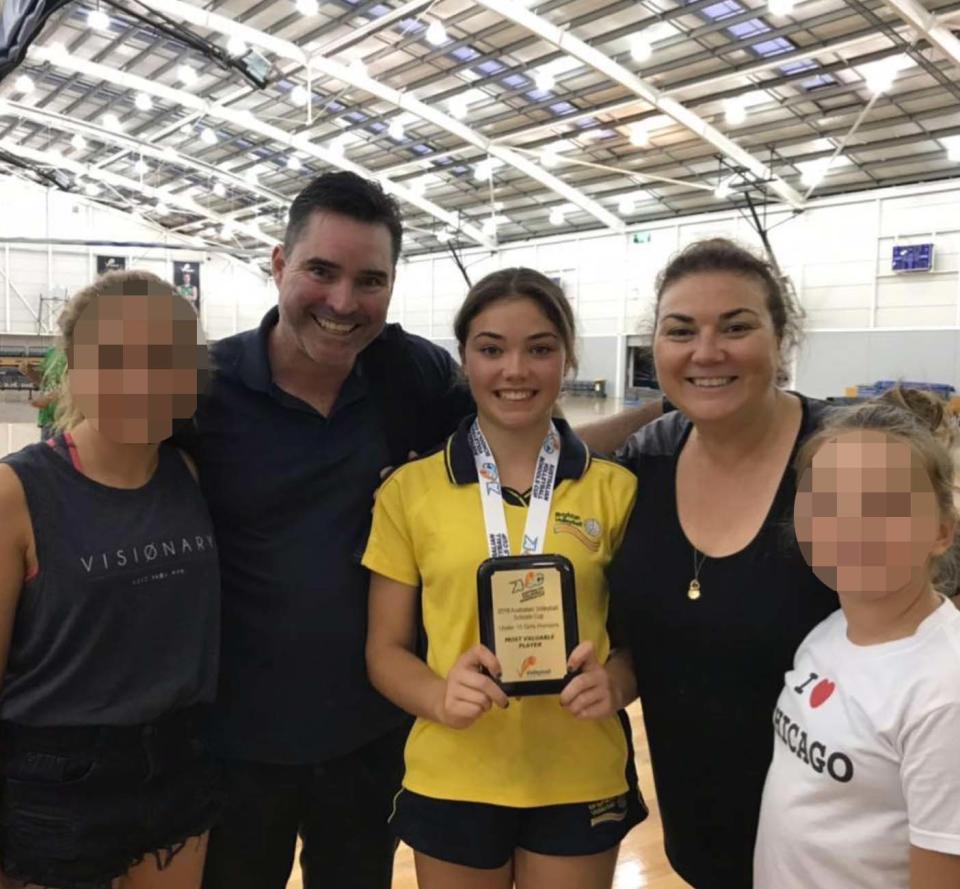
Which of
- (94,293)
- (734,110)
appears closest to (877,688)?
(94,293)

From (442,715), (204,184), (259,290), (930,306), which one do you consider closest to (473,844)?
(442,715)

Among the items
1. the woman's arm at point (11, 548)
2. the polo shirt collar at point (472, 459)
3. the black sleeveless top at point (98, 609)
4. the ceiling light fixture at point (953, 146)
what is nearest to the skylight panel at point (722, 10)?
the ceiling light fixture at point (953, 146)

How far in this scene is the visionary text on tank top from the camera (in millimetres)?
1498

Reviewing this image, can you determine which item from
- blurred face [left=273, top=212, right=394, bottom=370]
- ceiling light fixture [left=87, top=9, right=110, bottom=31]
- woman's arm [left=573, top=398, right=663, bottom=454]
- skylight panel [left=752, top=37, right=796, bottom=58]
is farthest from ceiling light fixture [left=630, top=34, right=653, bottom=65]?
blurred face [left=273, top=212, right=394, bottom=370]

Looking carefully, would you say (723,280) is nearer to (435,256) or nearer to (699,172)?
(699,172)

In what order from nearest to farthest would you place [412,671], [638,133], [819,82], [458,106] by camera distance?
[412,671], [819,82], [638,133], [458,106]

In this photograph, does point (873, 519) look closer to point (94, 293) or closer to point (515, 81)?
point (94, 293)

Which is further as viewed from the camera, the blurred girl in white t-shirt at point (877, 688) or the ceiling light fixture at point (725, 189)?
the ceiling light fixture at point (725, 189)

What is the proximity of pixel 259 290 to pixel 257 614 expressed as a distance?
1268 inches

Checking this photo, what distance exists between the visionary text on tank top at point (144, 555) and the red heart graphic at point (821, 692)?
1114mm

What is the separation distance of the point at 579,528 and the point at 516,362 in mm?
355

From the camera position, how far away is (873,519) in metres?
1.28

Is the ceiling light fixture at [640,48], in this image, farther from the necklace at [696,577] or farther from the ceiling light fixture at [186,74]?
the necklace at [696,577]

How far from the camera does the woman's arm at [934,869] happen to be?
118 cm
